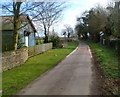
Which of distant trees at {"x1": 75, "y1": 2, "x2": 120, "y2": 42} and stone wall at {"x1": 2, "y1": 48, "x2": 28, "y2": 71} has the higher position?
distant trees at {"x1": 75, "y1": 2, "x2": 120, "y2": 42}

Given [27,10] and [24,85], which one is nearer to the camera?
[24,85]

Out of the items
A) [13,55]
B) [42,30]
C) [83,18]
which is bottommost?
[13,55]

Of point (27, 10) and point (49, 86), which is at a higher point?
point (27, 10)

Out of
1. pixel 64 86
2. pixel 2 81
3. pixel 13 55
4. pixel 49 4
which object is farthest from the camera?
pixel 49 4

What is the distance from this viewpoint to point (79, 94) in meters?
6.65

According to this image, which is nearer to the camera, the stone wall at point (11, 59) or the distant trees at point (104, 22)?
the stone wall at point (11, 59)

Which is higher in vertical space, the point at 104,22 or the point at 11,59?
the point at 104,22

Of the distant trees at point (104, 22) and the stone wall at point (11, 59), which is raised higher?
the distant trees at point (104, 22)

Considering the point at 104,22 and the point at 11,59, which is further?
the point at 104,22

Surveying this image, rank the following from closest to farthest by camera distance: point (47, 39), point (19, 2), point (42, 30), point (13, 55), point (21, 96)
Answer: point (21, 96), point (13, 55), point (19, 2), point (47, 39), point (42, 30)

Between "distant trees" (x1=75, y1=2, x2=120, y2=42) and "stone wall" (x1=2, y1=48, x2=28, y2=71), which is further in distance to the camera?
"distant trees" (x1=75, y1=2, x2=120, y2=42)

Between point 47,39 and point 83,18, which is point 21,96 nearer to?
point 47,39

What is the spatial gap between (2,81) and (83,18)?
7349cm

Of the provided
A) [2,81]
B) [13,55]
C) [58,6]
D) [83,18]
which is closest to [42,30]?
[58,6]
